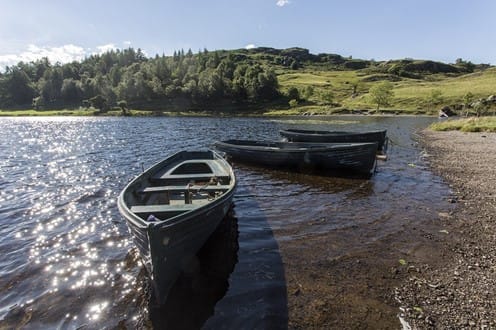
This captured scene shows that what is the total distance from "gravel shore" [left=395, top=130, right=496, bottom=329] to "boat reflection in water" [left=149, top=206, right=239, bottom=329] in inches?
203

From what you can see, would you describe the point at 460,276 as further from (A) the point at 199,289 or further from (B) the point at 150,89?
(B) the point at 150,89

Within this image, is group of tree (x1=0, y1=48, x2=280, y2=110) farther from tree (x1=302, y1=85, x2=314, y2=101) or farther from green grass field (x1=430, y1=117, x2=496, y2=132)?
green grass field (x1=430, y1=117, x2=496, y2=132)

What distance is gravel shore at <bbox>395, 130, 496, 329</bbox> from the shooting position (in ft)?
25.4

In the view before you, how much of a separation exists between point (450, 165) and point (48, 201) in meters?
29.3

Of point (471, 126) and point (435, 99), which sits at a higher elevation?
point (435, 99)

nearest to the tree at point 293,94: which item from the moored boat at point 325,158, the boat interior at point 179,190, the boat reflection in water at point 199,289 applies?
the moored boat at point 325,158

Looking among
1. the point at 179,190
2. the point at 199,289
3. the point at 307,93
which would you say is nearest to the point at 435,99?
the point at 307,93

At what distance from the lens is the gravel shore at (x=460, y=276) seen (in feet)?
25.4

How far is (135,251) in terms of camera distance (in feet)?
38.6

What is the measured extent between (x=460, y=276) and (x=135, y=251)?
11137 millimetres

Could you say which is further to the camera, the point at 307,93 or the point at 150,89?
the point at 150,89

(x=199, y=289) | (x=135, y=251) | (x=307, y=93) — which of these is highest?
(x=307, y=93)

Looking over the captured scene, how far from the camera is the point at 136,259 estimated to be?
36.6 ft

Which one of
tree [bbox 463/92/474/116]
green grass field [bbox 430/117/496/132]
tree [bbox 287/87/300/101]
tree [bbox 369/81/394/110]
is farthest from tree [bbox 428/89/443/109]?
green grass field [bbox 430/117/496/132]
